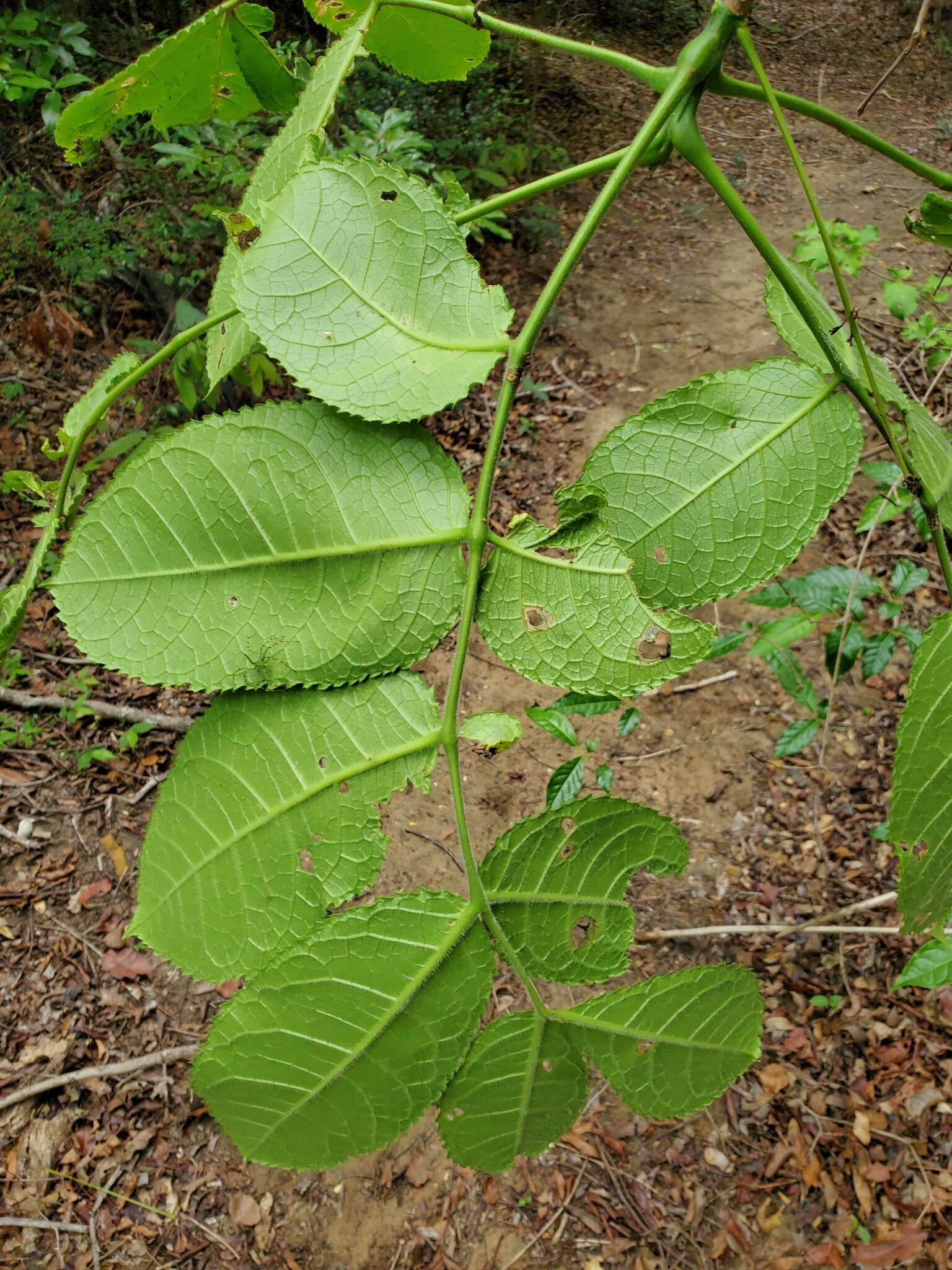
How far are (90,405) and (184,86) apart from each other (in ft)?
1.28

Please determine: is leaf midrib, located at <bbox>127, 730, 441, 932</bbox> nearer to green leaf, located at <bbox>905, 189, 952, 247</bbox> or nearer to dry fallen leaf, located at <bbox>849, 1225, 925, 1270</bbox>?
green leaf, located at <bbox>905, 189, 952, 247</bbox>

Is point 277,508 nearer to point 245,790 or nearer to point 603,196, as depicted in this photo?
point 245,790

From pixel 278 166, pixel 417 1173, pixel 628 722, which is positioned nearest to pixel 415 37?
pixel 278 166

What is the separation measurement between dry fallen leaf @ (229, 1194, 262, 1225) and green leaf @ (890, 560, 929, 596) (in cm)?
271

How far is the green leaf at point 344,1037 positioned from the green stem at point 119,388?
480 millimetres

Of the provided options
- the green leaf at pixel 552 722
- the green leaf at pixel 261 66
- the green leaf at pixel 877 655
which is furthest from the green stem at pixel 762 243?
the green leaf at pixel 877 655

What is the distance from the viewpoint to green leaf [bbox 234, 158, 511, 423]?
0.66 m

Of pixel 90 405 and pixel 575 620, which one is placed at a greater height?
pixel 575 620

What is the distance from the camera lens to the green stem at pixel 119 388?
77 cm

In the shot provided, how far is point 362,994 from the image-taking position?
61 centimetres

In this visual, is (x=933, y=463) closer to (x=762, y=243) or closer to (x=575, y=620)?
(x=762, y=243)

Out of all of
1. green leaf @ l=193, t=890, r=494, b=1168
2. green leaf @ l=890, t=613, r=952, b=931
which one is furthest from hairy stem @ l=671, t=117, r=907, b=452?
green leaf @ l=193, t=890, r=494, b=1168

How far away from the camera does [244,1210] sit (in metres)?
2.71

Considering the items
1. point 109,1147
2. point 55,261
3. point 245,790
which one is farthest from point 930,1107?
point 55,261
